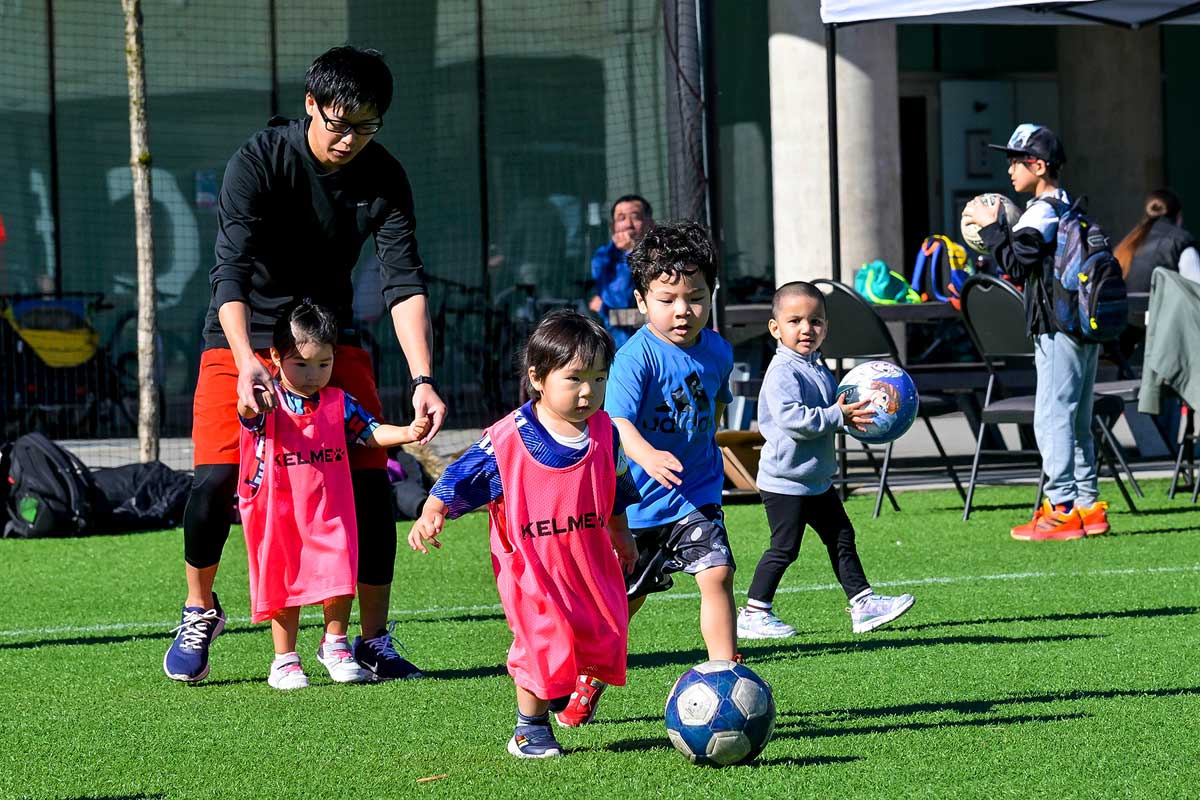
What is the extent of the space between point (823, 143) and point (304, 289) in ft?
30.1

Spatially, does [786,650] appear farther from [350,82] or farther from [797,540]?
[350,82]

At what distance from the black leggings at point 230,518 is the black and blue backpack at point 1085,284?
4007 millimetres

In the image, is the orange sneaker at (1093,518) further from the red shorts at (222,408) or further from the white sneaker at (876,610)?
the red shorts at (222,408)

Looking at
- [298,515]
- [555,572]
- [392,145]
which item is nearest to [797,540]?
[298,515]

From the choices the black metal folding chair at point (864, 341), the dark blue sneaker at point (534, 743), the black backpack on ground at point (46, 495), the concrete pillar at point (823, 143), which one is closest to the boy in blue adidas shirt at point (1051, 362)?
the black metal folding chair at point (864, 341)

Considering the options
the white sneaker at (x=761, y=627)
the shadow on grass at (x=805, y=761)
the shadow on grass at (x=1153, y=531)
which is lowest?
the shadow on grass at (x=805, y=761)

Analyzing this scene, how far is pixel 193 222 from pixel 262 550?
1098cm

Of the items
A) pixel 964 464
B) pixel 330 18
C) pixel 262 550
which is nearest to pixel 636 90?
pixel 330 18

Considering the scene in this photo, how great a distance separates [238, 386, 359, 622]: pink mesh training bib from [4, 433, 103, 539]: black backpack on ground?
178 inches

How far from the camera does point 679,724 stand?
166 inches

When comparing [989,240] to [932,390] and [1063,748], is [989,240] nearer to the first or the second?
[932,390]

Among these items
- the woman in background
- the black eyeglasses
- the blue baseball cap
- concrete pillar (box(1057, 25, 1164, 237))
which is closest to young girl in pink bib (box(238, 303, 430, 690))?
the black eyeglasses

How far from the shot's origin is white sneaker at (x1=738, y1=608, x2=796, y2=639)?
606 cm

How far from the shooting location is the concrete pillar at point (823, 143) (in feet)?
46.3
